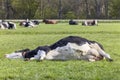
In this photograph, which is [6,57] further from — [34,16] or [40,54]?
[34,16]

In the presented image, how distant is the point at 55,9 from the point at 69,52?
8117cm

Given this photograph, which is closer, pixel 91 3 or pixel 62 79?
pixel 62 79

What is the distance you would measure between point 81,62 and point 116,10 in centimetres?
8019

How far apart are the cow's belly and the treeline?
254 ft

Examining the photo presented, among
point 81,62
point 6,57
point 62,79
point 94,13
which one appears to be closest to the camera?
point 62,79

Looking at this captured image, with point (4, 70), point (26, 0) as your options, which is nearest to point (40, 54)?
point (4, 70)

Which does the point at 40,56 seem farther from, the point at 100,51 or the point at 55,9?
the point at 55,9

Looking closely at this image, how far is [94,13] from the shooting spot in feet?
314

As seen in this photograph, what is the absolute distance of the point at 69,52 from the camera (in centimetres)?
1139

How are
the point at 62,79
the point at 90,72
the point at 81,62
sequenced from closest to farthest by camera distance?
the point at 62,79
the point at 90,72
the point at 81,62

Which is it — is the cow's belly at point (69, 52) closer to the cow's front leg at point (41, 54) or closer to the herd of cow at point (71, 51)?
the herd of cow at point (71, 51)

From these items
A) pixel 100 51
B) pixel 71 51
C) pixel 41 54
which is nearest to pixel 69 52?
pixel 71 51

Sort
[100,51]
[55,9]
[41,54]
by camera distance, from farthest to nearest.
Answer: [55,9] → [100,51] → [41,54]

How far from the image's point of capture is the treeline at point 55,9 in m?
89.8
